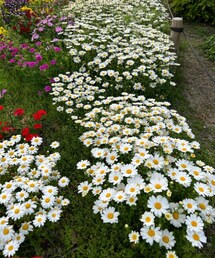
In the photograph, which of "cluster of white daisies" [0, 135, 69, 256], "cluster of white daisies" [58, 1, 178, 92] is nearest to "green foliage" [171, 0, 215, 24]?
"cluster of white daisies" [58, 1, 178, 92]

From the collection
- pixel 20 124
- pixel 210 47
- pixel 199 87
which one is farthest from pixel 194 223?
pixel 210 47

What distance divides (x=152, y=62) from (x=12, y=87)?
2.43 meters

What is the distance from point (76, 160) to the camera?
128 inches

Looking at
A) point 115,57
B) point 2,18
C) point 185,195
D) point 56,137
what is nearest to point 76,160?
point 56,137

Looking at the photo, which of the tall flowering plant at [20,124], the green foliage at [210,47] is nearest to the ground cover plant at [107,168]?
the tall flowering plant at [20,124]

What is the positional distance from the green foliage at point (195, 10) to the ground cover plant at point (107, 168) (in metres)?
3.93

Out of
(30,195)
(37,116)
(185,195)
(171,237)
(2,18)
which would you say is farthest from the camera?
(2,18)

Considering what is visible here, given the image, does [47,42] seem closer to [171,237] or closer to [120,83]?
[120,83]

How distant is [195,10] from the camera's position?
311 inches

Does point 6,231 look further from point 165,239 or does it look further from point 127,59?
point 127,59

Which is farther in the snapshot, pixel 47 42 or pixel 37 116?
pixel 47 42

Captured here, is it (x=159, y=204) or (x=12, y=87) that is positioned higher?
(x=159, y=204)

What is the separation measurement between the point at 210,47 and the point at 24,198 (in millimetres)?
5767

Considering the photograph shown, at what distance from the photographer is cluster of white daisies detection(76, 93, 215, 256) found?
2.08 meters
